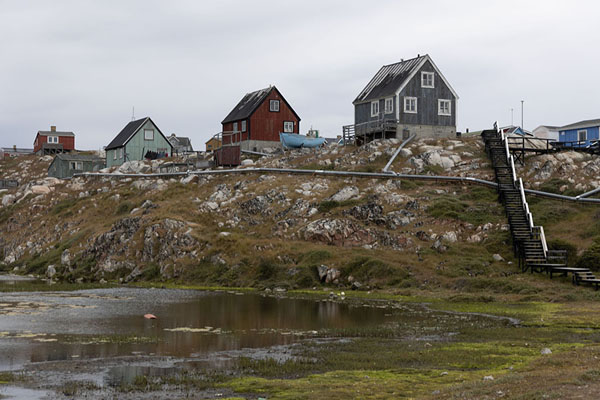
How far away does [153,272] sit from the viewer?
6806 cm

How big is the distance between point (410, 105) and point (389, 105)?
2506 millimetres

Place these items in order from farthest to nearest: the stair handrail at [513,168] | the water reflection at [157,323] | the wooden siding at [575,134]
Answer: the wooden siding at [575,134] < the stair handrail at [513,168] < the water reflection at [157,323]

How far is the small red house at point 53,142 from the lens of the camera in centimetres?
15588

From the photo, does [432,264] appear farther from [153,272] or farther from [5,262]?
[5,262]

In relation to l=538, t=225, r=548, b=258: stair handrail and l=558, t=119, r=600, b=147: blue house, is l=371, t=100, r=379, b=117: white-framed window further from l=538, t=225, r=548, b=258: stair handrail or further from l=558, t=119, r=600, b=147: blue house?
l=538, t=225, r=548, b=258: stair handrail

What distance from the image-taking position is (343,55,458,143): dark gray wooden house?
90.2 m

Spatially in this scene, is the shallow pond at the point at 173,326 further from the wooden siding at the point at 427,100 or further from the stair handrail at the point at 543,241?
the wooden siding at the point at 427,100

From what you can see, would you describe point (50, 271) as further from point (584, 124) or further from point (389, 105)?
point (584, 124)

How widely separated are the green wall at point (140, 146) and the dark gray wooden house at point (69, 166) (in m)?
3.11

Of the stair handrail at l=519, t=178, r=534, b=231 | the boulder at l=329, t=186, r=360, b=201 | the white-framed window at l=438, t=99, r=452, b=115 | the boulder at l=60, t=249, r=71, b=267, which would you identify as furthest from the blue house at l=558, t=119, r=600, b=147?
the boulder at l=60, t=249, r=71, b=267

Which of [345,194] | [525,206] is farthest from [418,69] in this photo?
[525,206]

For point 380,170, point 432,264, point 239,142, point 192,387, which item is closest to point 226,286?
point 432,264

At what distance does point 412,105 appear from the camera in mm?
91000

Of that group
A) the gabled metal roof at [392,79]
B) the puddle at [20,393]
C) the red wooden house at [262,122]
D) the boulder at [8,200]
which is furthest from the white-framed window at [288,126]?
the puddle at [20,393]
